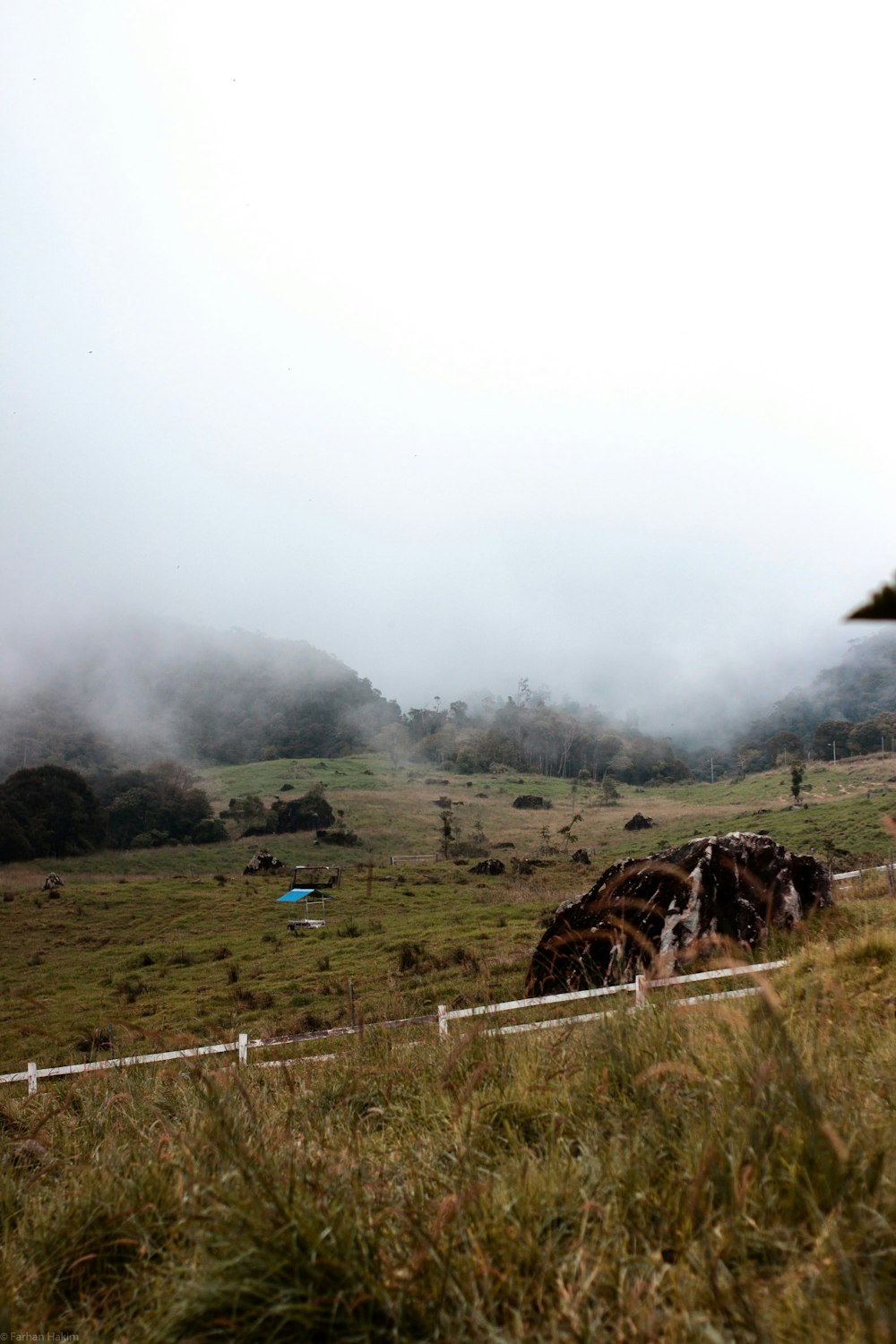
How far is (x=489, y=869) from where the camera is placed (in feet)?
174

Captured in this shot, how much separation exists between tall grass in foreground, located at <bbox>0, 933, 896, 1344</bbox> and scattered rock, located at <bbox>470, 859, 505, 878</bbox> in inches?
1929

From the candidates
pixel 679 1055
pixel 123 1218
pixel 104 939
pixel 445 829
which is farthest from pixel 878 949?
pixel 445 829

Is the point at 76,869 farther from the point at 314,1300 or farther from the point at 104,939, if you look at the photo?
the point at 314,1300

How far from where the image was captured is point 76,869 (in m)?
68.2

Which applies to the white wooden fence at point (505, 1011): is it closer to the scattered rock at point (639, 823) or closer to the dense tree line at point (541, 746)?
the scattered rock at point (639, 823)

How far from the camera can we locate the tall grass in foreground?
2.26m

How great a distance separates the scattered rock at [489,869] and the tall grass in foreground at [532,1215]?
4900 centimetres

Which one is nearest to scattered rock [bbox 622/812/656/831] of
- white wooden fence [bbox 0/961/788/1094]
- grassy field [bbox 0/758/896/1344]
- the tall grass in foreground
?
white wooden fence [bbox 0/961/788/1094]

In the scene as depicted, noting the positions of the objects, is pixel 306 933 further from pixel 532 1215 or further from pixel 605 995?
pixel 532 1215

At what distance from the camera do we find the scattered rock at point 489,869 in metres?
52.3

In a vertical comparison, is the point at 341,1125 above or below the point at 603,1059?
below

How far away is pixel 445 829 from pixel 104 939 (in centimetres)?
3598

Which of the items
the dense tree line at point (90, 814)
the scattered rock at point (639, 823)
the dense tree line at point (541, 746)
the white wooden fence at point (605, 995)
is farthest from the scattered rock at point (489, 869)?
the dense tree line at point (541, 746)

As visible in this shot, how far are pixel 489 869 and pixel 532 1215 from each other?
170ft
